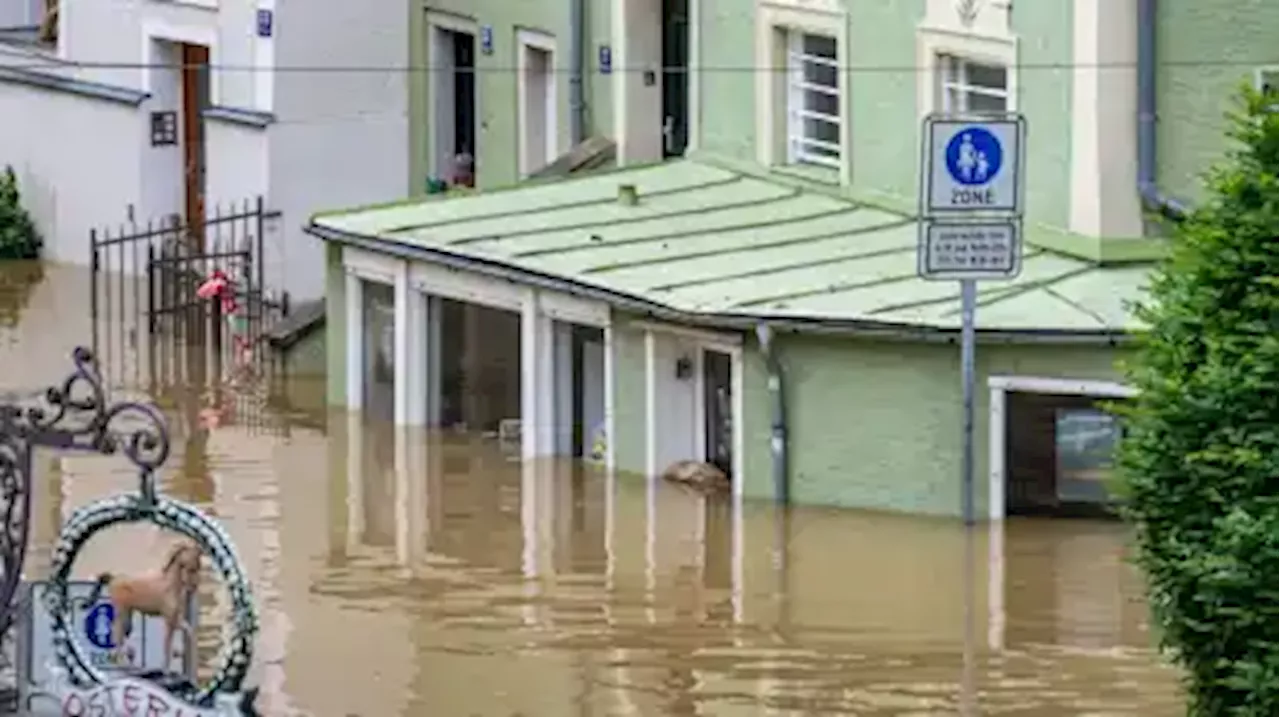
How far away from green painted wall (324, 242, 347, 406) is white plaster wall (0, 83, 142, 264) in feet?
27.0

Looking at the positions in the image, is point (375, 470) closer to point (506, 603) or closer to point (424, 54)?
point (506, 603)

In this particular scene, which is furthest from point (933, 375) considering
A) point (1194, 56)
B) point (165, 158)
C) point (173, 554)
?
point (165, 158)

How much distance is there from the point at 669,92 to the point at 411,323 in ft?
16.5

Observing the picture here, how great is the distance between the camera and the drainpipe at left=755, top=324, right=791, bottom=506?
89.3 feet

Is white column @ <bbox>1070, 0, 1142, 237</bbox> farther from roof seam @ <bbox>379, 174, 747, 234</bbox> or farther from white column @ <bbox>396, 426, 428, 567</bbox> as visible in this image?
white column @ <bbox>396, 426, 428, 567</bbox>

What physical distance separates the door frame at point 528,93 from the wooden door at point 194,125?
3982 mm

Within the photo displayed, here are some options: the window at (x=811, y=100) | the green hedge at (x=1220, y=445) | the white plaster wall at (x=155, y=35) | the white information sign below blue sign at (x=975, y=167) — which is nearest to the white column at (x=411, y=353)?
the window at (x=811, y=100)

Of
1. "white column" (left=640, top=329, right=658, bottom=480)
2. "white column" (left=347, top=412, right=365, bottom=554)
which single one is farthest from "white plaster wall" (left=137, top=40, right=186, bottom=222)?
"white column" (left=640, top=329, right=658, bottom=480)

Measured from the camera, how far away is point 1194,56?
28.0 metres

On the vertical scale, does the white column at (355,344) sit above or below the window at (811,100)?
below

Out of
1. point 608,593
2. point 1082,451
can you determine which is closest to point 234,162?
point 1082,451

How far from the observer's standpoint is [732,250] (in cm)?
2958

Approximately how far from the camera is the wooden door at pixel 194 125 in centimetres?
4000

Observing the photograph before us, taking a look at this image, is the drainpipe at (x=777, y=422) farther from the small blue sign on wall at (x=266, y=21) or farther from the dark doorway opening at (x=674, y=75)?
the small blue sign on wall at (x=266, y=21)
